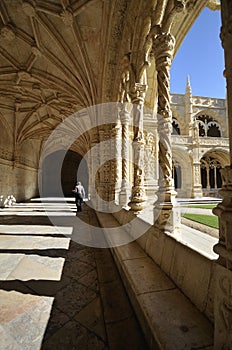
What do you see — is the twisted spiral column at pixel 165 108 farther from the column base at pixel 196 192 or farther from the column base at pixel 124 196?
the column base at pixel 196 192

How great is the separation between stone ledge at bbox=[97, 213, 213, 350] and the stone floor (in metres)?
0.17

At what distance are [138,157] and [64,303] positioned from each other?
86.8 inches

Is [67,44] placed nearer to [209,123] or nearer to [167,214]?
[167,214]

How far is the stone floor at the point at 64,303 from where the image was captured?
47.2 inches

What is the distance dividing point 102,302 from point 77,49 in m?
7.56

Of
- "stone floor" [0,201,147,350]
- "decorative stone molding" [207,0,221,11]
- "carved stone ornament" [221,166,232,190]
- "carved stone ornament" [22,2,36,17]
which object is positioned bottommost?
"stone floor" [0,201,147,350]

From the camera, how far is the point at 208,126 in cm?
2128

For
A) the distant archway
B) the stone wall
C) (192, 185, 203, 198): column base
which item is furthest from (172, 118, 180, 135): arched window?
the stone wall

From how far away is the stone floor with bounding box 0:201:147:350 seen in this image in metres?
1.20

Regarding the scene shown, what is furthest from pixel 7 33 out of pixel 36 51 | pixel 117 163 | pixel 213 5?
pixel 213 5

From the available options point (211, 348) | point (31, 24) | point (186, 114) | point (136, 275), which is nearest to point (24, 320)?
point (136, 275)

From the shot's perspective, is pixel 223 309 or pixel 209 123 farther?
pixel 209 123

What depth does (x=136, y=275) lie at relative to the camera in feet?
5.40

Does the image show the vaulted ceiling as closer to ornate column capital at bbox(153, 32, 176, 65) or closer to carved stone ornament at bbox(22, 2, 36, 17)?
carved stone ornament at bbox(22, 2, 36, 17)
